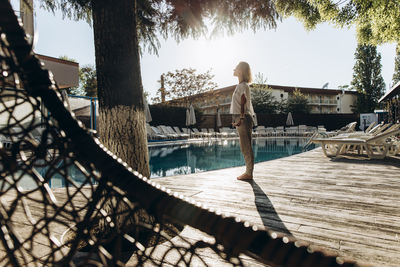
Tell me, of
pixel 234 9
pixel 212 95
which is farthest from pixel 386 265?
pixel 212 95

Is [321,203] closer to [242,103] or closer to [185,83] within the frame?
[242,103]

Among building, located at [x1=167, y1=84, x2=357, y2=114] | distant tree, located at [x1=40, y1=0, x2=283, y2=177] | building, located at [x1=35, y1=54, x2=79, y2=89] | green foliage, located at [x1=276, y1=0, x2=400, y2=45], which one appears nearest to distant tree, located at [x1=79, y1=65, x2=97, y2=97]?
building, located at [x1=167, y1=84, x2=357, y2=114]

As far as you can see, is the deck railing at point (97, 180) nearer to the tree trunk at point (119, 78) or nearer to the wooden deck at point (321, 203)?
the tree trunk at point (119, 78)

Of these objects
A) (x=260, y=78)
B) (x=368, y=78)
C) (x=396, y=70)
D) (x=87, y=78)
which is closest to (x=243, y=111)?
(x=260, y=78)

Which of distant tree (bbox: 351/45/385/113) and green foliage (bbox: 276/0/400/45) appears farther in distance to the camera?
distant tree (bbox: 351/45/385/113)

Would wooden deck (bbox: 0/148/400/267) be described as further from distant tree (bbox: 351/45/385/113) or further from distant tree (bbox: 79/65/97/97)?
distant tree (bbox: 351/45/385/113)

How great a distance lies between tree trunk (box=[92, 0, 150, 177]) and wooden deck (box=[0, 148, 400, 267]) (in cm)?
56

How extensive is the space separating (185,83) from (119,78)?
88.9 feet

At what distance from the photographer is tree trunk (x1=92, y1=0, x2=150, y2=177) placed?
197cm

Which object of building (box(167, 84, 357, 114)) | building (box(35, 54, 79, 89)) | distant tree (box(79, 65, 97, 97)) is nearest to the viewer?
building (box(35, 54, 79, 89))

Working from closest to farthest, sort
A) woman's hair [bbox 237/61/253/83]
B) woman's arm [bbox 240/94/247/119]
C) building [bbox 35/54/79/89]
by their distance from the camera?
1. woman's arm [bbox 240/94/247/119]
2. woman's hair [bbox 237/61/253/83]
3. building [bbox 35/54/79/89]

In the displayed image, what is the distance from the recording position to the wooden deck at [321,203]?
A: 184 centimetres

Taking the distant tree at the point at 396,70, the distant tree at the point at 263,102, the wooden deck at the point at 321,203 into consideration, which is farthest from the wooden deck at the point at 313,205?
the distant tree at the point at 396,70

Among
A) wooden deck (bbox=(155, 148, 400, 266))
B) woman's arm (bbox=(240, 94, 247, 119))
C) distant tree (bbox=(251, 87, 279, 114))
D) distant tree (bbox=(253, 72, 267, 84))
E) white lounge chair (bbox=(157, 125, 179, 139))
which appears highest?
distant tree (bbox=(253, 72, 267, 84))
